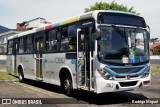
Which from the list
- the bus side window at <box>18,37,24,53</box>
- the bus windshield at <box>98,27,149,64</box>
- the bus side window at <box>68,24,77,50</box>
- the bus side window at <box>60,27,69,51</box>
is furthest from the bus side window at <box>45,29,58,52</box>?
the bus side window at <box>18,37,24,53</box>

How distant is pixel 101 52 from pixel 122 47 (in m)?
0.83

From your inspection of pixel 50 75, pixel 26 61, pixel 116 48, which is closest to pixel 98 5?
pixel 26 61

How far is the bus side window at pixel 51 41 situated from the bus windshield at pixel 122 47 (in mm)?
3661

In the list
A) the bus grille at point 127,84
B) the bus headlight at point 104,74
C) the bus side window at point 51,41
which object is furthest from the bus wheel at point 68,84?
the bus grille at point 127,84

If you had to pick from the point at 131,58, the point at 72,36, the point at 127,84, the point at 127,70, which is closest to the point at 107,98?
the point at 127,84

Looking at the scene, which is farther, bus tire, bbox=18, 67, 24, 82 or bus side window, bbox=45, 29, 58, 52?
bus tire, bbox=18, 67, 24, 82

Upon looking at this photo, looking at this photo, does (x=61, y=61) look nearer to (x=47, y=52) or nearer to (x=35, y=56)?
(x=47, y=52)

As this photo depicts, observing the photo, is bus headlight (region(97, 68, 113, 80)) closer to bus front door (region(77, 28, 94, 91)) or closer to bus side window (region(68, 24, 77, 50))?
bus front door (region(77, 28, 94, 91))

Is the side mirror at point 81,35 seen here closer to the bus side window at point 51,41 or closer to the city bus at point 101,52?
the city bus at point 101,52

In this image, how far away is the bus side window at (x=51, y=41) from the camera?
43.4 feet

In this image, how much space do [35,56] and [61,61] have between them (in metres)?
3.57

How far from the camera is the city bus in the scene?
990cm

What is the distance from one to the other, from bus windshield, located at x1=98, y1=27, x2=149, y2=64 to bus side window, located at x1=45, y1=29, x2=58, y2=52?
144 inches

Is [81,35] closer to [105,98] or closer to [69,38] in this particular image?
[69,38]
